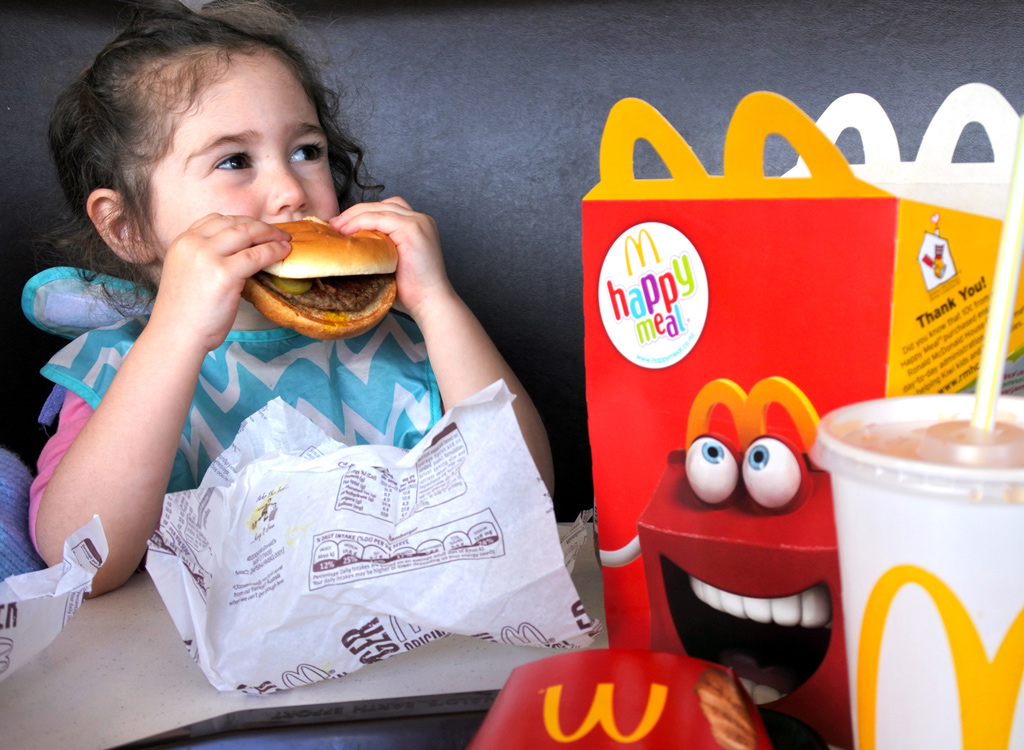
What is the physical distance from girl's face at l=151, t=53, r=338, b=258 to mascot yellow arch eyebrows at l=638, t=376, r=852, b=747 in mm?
864

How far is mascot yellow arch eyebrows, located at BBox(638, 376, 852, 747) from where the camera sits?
569 mm

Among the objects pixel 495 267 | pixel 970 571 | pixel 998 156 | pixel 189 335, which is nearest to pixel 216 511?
pixel 189 335

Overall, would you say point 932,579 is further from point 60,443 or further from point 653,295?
point 60,443

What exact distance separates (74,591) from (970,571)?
2.11 ft

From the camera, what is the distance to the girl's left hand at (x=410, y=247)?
125 cm

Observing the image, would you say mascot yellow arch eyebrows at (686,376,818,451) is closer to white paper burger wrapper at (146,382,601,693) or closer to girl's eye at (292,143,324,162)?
white paper burger wrapper at (146,382,601,693)

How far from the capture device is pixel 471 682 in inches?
28.4

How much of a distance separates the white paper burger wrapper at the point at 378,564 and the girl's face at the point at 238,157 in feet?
2.22

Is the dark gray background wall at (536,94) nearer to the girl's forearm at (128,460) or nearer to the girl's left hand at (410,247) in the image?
the girl's left hand at (410,247)

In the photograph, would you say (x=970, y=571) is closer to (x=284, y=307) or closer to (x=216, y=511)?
(x=216, y=511)

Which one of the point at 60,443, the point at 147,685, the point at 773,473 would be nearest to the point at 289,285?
the point at 60,443

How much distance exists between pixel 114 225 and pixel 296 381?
0.42 meters

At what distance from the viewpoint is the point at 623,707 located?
1.65 feet

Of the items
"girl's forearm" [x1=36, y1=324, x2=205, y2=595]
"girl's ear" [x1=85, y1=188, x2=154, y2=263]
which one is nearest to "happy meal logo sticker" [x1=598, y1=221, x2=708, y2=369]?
"girl's forearm" [x1=36, y1=324, x2=205, y2=595]
